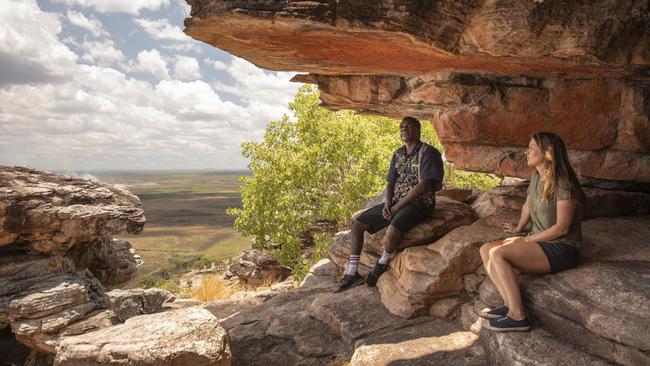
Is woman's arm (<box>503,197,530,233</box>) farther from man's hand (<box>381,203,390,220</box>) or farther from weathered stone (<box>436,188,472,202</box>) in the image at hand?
weathered stone (<box>436,188,472,202</box>)

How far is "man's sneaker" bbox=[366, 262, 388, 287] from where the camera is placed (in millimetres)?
7982

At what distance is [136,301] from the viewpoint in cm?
1495

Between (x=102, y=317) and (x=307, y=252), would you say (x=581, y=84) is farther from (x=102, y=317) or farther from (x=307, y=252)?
(x=307, y=252)

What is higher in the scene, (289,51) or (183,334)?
(289,51)

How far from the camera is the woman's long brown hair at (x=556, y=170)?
507 centimetres

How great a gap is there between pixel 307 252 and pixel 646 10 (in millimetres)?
22594

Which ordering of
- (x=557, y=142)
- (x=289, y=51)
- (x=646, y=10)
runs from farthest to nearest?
1. (x=289, y=51)
2. (x=557, y=142)
3. (x=646, y=10)

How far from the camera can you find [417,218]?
759cm

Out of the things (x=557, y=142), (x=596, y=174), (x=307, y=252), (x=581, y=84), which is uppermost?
(x=581, y=84)

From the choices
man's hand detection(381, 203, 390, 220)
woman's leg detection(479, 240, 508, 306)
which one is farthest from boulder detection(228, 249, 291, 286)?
woman's leg detection(479, 240, 508, 306)

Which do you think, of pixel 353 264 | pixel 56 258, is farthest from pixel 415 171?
pixel 56 258

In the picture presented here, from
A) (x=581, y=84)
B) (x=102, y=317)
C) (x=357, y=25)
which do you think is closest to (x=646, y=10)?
(x=581, y=84)

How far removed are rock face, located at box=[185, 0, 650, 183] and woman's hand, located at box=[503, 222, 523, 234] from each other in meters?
2.10

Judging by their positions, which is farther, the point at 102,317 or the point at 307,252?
the point at 307,252
